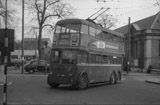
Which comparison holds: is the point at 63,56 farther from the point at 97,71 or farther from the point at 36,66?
the point at 36,66

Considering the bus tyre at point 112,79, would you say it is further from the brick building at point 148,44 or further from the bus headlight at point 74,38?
the brick building at point 148,44

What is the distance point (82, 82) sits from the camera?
19.0m

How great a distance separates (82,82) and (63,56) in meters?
2.07

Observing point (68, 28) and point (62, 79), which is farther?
point (68, 28)

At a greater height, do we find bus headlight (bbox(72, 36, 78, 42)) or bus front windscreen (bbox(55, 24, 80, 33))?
bus front windscreen (bbox(55, 24, 80, 33))

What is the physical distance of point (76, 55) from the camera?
1872cm

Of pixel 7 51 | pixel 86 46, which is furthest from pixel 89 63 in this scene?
pixel 7 51

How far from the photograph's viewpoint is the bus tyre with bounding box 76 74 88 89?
18609 millimetres

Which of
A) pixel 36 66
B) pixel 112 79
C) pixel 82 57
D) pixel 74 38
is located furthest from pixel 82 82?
pixel 36 66

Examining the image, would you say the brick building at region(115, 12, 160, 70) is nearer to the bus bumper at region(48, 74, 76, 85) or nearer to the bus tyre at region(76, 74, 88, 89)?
the bus tyre at region(76, 74, 88, 89)

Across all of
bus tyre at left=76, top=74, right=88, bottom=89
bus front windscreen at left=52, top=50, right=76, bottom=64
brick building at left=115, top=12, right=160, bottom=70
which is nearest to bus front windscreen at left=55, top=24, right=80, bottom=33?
bus front windscreen at left=52, top=50, right=76, bottom=64

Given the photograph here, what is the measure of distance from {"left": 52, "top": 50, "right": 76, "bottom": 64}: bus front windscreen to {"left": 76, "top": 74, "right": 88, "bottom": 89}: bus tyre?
116 centimetres

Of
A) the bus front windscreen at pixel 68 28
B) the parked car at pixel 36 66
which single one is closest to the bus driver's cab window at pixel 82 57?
the bus front windscreen at pixel 68 28

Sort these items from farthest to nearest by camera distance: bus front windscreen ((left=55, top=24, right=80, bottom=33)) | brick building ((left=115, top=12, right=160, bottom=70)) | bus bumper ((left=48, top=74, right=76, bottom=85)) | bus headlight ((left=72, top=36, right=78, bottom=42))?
1. brick building ((left=115, top=12, right=160, bottom=70))
2. bus front windscreen ((left=55, top=24, right=80, bottom=33))
3. bus headlight ((left=72, top=36, right=78, bottom=42))
4. bus bumper ((left=48, top=74, right=76, bottom=85))
